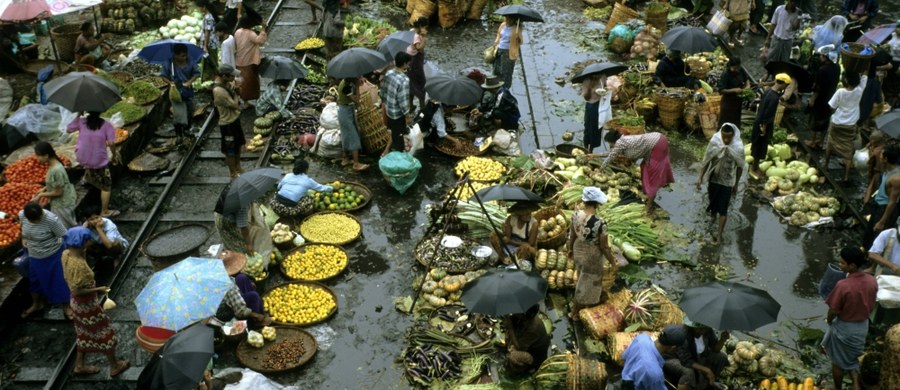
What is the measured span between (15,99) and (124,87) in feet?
6.65

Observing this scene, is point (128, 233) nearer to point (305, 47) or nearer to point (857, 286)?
point (305, 47)

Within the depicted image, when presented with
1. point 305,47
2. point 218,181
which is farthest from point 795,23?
point 218,181

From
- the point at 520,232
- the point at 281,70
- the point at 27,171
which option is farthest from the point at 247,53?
the point at 520,232

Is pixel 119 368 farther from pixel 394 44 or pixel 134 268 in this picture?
pixel 394 44

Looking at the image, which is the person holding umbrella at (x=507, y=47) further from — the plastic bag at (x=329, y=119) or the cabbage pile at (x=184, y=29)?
the cabbage pile at (x=184, y=29)

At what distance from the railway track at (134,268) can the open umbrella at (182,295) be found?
1.33m

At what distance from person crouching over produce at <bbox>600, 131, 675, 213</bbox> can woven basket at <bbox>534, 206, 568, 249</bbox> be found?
1241mm

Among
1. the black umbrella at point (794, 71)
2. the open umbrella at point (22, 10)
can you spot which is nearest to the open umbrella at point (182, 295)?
the open umbrella at point (22, 10)

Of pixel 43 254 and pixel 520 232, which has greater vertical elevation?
pixel 43 254

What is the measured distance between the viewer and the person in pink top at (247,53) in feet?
42.4

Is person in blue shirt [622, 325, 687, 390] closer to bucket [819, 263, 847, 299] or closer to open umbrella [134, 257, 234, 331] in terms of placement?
bucket [819, 263, 847, 299]

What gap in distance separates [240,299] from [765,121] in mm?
7949

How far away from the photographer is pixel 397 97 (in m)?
11.4

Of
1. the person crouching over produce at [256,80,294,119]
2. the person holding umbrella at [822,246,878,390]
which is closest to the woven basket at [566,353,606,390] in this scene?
the person holding umbrella at [822,246,878,390]
